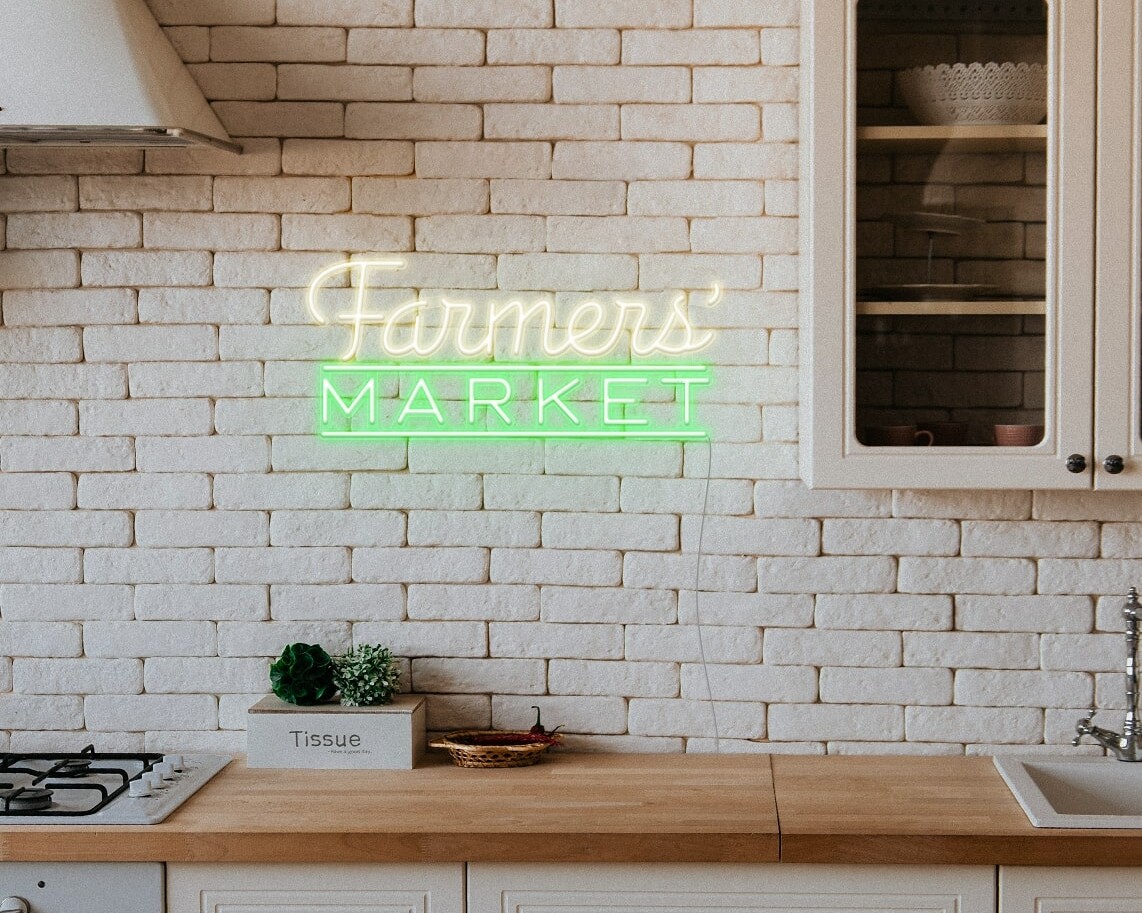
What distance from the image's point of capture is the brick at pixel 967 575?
94.3 inches

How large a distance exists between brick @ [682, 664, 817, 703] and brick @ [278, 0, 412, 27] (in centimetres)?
149

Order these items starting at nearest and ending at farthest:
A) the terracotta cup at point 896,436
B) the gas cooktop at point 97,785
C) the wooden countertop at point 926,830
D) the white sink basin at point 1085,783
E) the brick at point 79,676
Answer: the wooden countertop at point 926,830
the gas cooktop at point 97,785
the terracotta cup at point 896,436
the white sink basin at point 1085,783
the brick at point 79,676

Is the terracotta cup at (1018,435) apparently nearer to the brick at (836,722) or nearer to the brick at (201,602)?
the brick at (836,722)

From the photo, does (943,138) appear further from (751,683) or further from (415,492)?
(415,492)

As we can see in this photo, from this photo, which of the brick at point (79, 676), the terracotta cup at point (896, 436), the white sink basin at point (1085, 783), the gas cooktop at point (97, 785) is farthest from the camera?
the brick at point (79, 676)

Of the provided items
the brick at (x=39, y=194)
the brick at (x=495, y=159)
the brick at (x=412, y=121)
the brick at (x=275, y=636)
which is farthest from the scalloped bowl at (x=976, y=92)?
the brick at (x=39, y=194)

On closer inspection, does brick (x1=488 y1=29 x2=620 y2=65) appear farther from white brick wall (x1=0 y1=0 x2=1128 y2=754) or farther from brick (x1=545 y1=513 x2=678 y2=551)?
brick (x1=545 y1=513 x2=678 y2=551)

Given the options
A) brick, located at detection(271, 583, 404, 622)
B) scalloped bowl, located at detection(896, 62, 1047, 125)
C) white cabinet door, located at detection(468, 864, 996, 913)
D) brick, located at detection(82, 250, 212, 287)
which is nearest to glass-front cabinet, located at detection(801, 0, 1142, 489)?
scalloped bowl, located at detection(896, 62, 1047, 125)

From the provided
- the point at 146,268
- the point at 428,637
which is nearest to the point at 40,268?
the point at 146,268

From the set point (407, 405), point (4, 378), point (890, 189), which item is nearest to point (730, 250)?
point (890, 189)

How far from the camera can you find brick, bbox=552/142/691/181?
2.41 meters

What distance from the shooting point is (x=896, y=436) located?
213 cm

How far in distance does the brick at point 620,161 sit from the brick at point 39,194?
3.37 feet

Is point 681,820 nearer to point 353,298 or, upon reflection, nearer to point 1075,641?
point 1075,641
